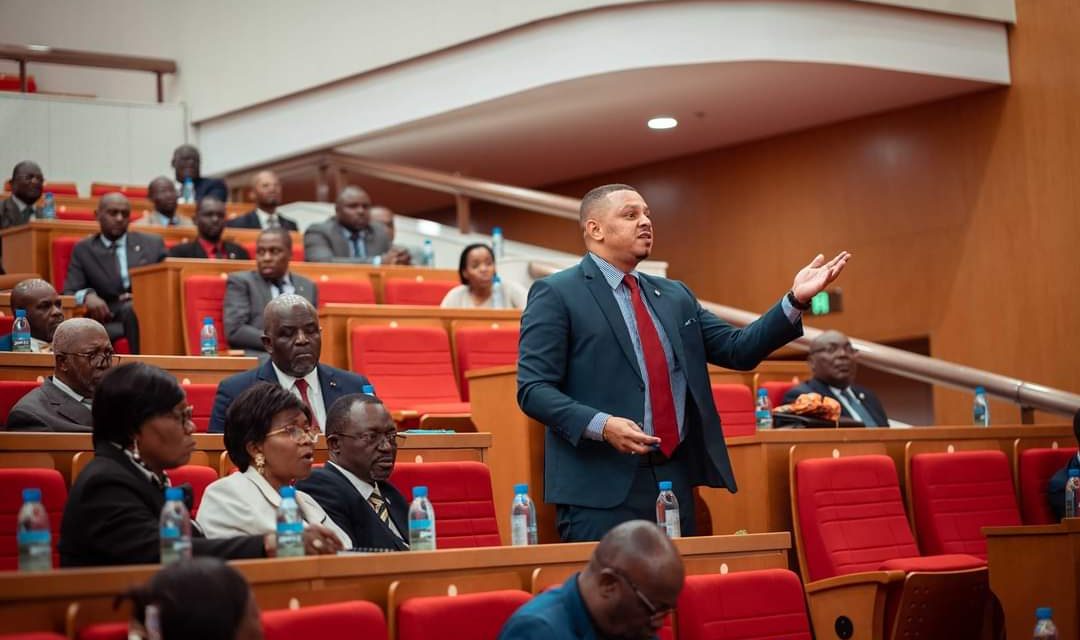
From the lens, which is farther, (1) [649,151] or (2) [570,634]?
(1) [649,151]

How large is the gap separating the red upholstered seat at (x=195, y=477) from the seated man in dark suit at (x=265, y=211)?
477 centimetres

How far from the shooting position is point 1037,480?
5.06m

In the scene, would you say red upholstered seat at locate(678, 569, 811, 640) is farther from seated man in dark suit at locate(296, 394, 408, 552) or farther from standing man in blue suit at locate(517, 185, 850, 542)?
seated man in dark suit at locate(296, 394, 408, 552)

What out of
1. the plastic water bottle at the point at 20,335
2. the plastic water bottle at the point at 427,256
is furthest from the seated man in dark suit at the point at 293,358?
the plastic water bottle at the point at 427,256

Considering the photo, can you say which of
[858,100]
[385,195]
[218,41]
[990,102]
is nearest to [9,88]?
[218,41]

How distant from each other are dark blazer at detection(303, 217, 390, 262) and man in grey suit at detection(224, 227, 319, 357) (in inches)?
54.3

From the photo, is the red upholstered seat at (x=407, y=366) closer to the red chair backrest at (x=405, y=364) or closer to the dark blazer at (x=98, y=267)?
the red chair backrest at (x=405, y=364)

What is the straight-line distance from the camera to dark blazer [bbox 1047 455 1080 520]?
4934 mm

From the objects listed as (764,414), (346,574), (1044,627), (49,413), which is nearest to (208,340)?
(49,413)

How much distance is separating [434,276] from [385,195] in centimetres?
356

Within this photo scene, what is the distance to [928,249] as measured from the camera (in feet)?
27.8

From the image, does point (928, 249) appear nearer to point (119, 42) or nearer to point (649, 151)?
point (649, 151)

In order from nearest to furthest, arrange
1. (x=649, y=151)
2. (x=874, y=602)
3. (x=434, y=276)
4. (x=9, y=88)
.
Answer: (x=874, y=602) < (x=434, y=276) < (x=649, y=151) < (x=9, y=88)

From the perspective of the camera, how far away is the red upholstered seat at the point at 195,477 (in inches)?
134
